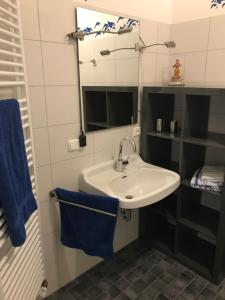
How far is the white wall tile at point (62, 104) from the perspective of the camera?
1451mm

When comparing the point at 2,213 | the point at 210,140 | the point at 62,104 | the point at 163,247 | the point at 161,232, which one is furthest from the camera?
the point at 161,232

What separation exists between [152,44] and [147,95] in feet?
1.41

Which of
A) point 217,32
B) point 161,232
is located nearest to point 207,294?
point 161,232

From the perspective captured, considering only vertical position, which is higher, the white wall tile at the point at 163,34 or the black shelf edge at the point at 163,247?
the white wall tile at the point at 163,34

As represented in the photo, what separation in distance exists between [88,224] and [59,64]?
39.8 inches

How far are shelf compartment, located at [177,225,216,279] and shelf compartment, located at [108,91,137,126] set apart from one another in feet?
3.35

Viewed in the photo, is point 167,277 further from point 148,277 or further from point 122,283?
point 122,283

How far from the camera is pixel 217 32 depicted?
1793 mm

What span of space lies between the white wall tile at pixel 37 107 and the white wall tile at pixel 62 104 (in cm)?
3

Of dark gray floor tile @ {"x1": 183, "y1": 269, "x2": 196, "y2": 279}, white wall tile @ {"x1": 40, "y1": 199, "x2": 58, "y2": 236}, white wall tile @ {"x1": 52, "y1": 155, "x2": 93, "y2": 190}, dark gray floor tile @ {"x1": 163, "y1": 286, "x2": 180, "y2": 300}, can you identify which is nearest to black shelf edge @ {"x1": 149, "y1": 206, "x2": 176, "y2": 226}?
dark gray floor tile @ {"x1": 183, "y1": 269, "x2": 196, "y2": 279}

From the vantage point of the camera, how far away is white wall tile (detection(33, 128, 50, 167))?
56.6 inches

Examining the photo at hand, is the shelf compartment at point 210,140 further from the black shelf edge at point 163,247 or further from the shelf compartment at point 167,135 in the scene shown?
the black shelf edge at point 163,247

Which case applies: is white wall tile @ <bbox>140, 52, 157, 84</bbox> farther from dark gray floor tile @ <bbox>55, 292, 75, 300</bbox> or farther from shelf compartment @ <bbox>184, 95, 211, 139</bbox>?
dark gray floor tile @ <bbox>55, 292, 75, 300</bbox>

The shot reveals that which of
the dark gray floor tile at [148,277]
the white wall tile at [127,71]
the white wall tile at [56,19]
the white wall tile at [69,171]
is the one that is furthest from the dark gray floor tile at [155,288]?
the white wall tile at [56,19]
